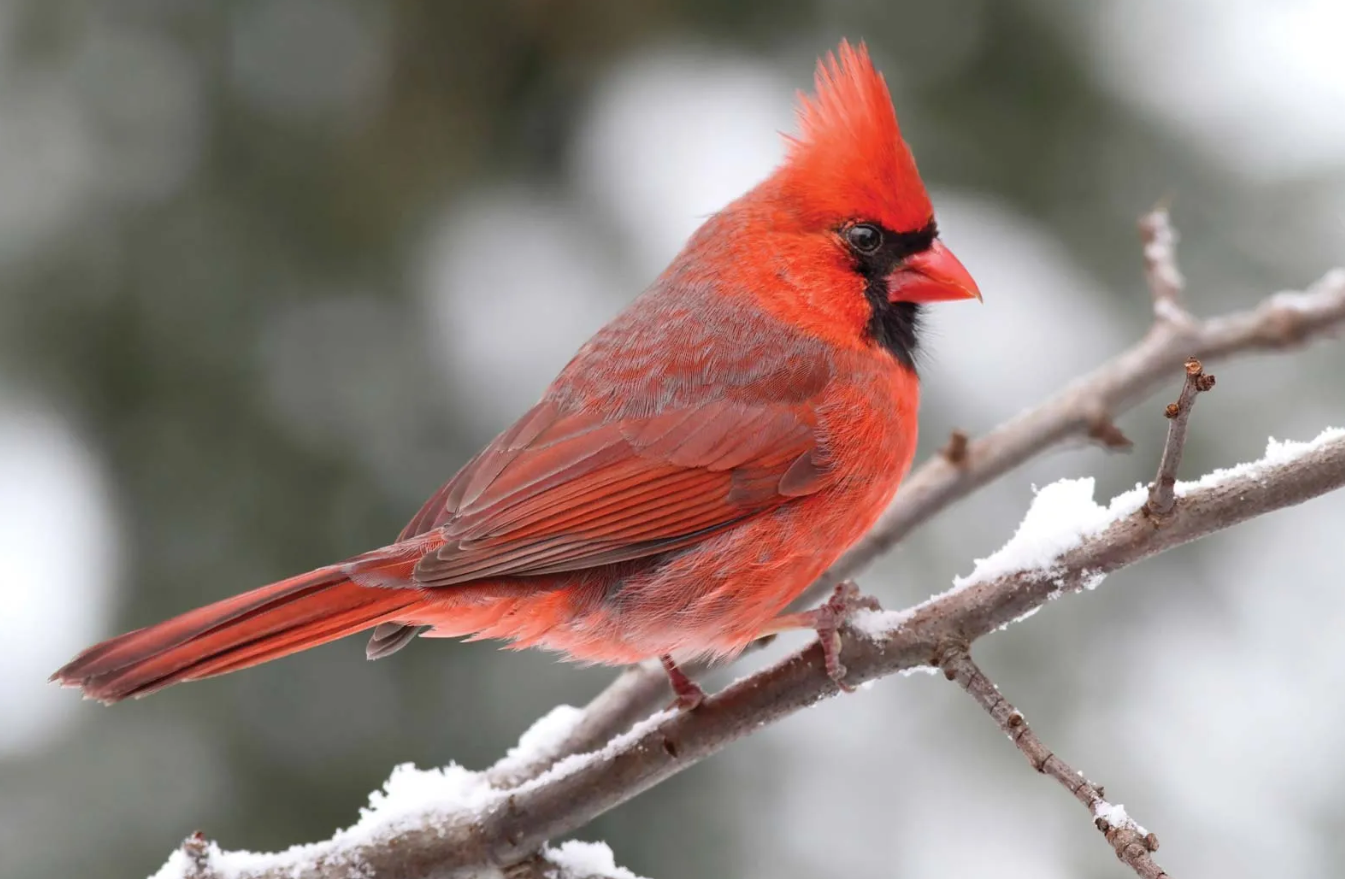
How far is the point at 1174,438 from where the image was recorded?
5.38 feet

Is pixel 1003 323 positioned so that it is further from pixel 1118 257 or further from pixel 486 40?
pixel 486 40

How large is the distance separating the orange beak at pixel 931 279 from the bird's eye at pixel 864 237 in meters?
0.06

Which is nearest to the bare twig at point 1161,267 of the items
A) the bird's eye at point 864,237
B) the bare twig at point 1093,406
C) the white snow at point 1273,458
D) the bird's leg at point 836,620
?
the bare twig at point 1093,406

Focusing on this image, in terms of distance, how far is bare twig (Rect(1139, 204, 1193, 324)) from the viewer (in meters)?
2.72

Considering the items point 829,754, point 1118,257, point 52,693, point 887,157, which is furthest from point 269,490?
point 1118,257

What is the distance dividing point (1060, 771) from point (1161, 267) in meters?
1.40

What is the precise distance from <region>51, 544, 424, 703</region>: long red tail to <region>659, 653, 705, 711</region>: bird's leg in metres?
0.41

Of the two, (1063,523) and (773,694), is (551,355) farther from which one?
(1063,523)

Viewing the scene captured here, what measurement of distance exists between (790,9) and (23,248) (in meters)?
1.95

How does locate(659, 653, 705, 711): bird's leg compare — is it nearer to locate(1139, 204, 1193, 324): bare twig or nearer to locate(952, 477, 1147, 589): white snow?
locate(952, 477, 1147, 589): white snow

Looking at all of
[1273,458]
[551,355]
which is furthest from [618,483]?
[551,355]

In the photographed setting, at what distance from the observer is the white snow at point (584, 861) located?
6.40 feet

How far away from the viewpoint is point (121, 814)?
Answer: 296 cm

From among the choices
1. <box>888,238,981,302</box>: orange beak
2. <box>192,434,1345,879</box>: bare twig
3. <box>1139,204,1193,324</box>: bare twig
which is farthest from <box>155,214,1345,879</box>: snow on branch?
<box>1139,204,1193,324</box>: bare twig
